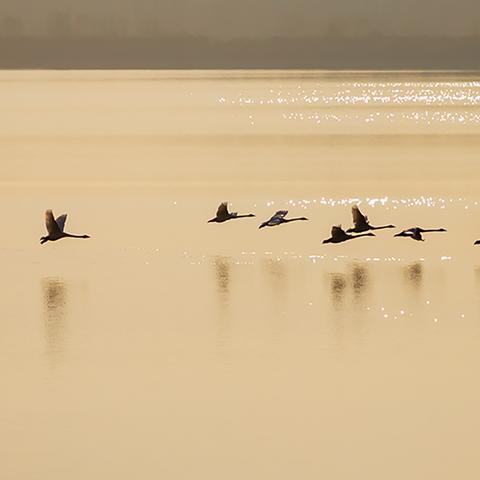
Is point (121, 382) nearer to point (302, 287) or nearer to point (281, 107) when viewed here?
point (302, 287)

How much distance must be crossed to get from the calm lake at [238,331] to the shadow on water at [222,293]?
0.04 m

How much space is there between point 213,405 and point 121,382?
1.39 meters

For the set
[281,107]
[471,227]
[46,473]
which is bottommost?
[46,473]

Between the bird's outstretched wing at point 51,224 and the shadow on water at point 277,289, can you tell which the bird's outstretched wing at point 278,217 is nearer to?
the shadow on water at point 277,289

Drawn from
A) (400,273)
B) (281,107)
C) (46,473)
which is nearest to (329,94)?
(281,107)

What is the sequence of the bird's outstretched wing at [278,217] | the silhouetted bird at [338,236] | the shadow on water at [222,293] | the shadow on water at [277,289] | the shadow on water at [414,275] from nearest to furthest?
the shadow on water at [222,293] → the shadow on water at [277,289] → the shadow on water at [414,275] → the bird's outstretched wing at [278,217] → the silhouetted bird at [338,236]

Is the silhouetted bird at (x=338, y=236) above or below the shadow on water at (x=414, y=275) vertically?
above

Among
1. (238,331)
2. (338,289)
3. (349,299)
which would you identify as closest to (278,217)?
(338,289)

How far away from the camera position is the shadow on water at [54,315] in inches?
740

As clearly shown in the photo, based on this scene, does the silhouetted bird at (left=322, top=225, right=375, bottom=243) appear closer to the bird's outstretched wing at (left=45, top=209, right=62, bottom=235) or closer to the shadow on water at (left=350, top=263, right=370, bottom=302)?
the shadow on water at (left=350, top=263, right=370, bottom=302)

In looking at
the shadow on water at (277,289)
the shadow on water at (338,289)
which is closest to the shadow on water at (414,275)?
the shadow on water at (338,289)

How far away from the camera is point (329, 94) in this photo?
150 m

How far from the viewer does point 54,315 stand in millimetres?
21062

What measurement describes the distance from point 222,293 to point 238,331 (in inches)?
103
